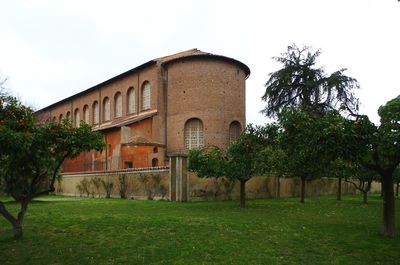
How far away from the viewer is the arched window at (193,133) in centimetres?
3672

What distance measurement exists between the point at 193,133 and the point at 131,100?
361 inches

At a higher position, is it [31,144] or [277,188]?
[31,144]

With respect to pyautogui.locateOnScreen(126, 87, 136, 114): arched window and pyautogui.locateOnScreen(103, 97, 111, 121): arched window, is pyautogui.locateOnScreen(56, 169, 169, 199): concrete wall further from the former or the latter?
pyautogui.locateOnScreen(103, 97, 111, 121): arched window

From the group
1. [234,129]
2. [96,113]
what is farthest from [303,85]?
[96,113]

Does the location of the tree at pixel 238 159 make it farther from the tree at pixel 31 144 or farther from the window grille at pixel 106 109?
the window grille at pixel 106 109

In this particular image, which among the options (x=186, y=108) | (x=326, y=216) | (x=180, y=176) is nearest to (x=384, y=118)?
(x=326, y=216)

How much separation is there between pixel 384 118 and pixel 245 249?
169 inches

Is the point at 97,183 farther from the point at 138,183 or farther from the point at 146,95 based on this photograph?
the point at 146,95

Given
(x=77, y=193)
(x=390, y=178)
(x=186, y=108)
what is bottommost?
(x=77, y=193)

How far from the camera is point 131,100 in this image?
140 ft

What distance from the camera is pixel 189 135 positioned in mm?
36938

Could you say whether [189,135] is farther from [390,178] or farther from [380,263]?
[380,263]

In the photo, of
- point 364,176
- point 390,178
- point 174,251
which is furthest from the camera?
point 364,176

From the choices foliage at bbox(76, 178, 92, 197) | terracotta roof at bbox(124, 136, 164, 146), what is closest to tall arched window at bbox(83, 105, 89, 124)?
terracotta roof at bbox(124, 136, 164, 146)
